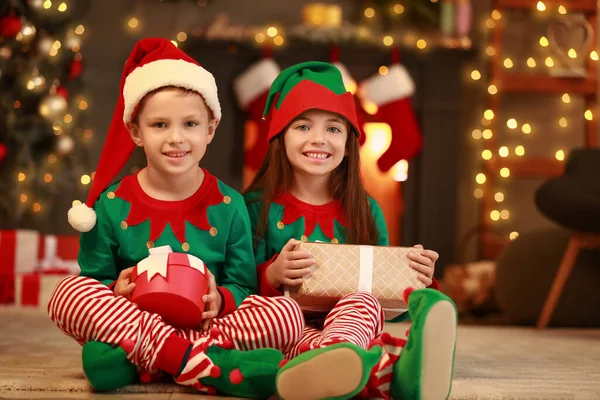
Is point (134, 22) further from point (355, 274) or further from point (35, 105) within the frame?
point (355, 274)

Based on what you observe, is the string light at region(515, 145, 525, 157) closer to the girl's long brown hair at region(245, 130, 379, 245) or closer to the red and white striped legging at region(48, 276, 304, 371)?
the girl's long brown hair at region(245, 130, 379, 245)

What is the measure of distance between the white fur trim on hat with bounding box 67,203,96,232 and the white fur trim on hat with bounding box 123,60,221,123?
0.18 metres

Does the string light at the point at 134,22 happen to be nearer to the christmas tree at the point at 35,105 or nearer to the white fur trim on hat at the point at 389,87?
the christmas tree at the point at 35,105

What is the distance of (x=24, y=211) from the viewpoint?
3670 mm

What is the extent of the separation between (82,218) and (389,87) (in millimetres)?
2624

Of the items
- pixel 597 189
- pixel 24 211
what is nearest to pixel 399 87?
pixel 597 189

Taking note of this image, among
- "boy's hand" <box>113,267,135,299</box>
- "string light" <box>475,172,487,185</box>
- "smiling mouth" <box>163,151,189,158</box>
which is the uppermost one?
"smiling mouth" <box>163,151,189,158</box>

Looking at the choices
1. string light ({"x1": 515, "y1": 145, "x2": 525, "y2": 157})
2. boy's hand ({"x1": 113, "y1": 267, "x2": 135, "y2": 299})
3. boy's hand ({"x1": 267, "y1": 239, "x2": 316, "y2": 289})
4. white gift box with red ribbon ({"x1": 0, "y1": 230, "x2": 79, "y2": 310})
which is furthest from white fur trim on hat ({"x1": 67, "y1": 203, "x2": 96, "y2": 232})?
string light ({"x1": 515, "y1": 145, "x2": 525, "y2": 157})

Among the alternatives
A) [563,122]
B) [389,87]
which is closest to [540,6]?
[563,122]

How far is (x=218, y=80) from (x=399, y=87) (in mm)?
849

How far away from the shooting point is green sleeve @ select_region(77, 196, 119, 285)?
4.91 ft

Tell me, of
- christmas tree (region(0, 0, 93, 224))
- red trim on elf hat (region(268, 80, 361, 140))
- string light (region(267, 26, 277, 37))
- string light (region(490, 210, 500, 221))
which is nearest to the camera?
red trim on elf hat (region(268, 80, 361, 140))

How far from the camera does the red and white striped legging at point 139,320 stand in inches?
50.6

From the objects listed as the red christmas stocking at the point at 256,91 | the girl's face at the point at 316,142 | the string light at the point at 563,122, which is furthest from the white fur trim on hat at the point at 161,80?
the string light at the point at 563,122
